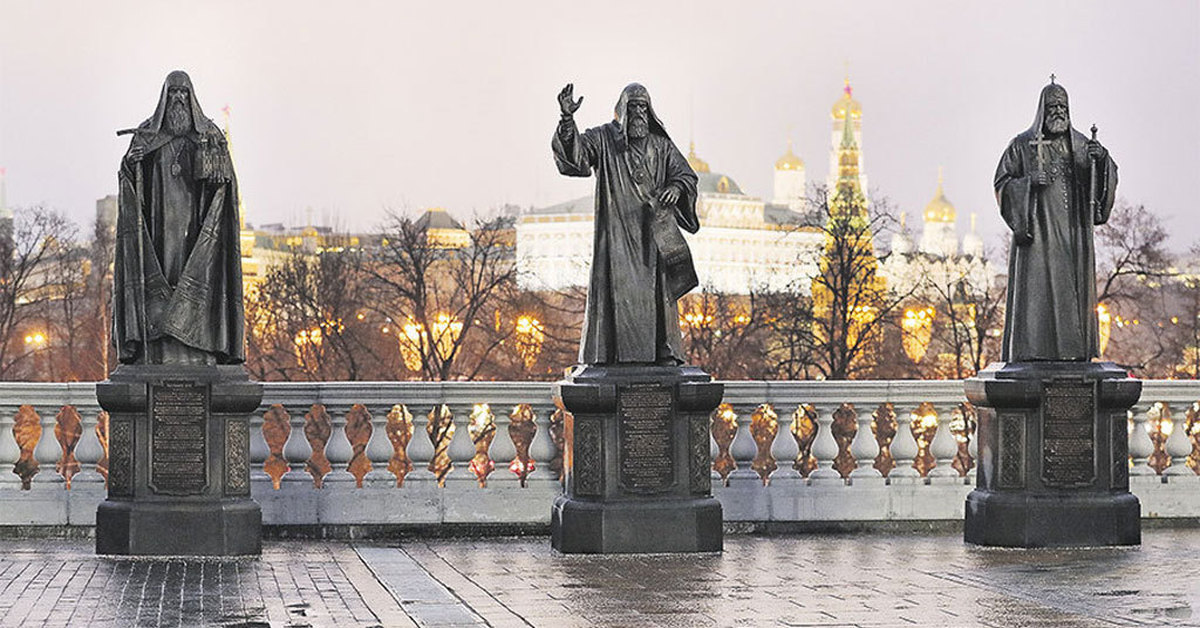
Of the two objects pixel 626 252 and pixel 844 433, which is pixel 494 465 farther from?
pixel 844 433

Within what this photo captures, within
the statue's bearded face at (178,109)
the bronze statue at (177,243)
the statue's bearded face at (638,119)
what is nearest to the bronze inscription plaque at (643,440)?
the statue's bearded face at (638,119)

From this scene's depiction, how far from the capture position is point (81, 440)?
15.6 metres

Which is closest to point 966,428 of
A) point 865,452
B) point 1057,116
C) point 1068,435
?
point 865,452

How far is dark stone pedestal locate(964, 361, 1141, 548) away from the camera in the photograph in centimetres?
1475

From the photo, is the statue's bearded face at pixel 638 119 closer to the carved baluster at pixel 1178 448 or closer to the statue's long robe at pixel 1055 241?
the statue's long robe at pixel 1055 241

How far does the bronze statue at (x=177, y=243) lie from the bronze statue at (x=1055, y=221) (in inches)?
198

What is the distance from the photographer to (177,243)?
14.5 meters

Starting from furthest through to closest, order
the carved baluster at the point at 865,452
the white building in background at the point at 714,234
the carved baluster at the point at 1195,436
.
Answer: the white building in background at the point at 714,234, the carved baluster at the point at 1195,436, the carved baluster at the point at 865,452

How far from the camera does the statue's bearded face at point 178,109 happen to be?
14.5 metres

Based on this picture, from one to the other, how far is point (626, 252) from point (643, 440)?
119 centimetres

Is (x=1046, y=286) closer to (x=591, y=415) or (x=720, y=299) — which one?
(x=591, y=415)

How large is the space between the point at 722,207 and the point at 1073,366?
17838cm

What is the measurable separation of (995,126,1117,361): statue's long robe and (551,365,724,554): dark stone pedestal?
218 cm

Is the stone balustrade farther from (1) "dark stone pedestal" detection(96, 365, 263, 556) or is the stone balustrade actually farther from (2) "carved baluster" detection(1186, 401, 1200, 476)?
(1) "dark stone pedestal" detection(96, 365, 263, 556)
